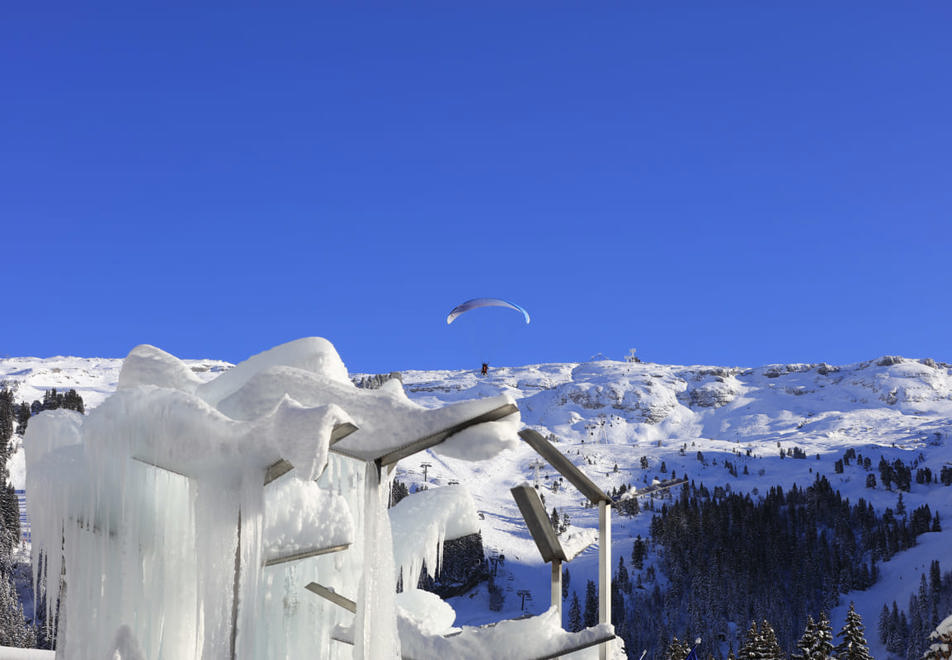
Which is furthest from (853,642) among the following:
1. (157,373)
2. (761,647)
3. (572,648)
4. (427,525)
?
(157,373)

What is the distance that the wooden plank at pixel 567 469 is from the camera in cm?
1052

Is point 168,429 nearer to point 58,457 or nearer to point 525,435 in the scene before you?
point 58,457

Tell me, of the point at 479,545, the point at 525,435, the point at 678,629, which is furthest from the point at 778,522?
the point at 525,435

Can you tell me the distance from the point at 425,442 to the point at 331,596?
7.96 ft

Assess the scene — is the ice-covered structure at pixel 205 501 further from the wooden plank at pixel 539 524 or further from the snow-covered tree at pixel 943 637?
the snow-covered tree at pixel 943 637

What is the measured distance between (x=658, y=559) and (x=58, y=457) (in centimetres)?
15317

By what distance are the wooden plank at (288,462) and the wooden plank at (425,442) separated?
13.4 inches

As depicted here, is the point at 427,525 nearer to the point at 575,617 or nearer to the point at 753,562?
the point at 575,617

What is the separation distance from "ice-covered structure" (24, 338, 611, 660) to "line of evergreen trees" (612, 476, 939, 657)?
12115 cm

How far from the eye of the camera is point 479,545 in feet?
447

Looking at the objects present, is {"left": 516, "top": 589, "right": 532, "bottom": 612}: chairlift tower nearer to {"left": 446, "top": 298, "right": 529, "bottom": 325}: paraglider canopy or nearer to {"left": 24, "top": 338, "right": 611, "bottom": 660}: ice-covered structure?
{"left": 446, "top": 298, "right": 529, "bottom": 325}: paraglider canopy

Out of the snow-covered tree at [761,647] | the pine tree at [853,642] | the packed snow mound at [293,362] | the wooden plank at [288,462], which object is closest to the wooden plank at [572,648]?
the wooden plank at [288,462]

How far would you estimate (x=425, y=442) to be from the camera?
820 centimetres

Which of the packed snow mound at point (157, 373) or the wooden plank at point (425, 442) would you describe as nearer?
the wooden plank at point (425, 442)
